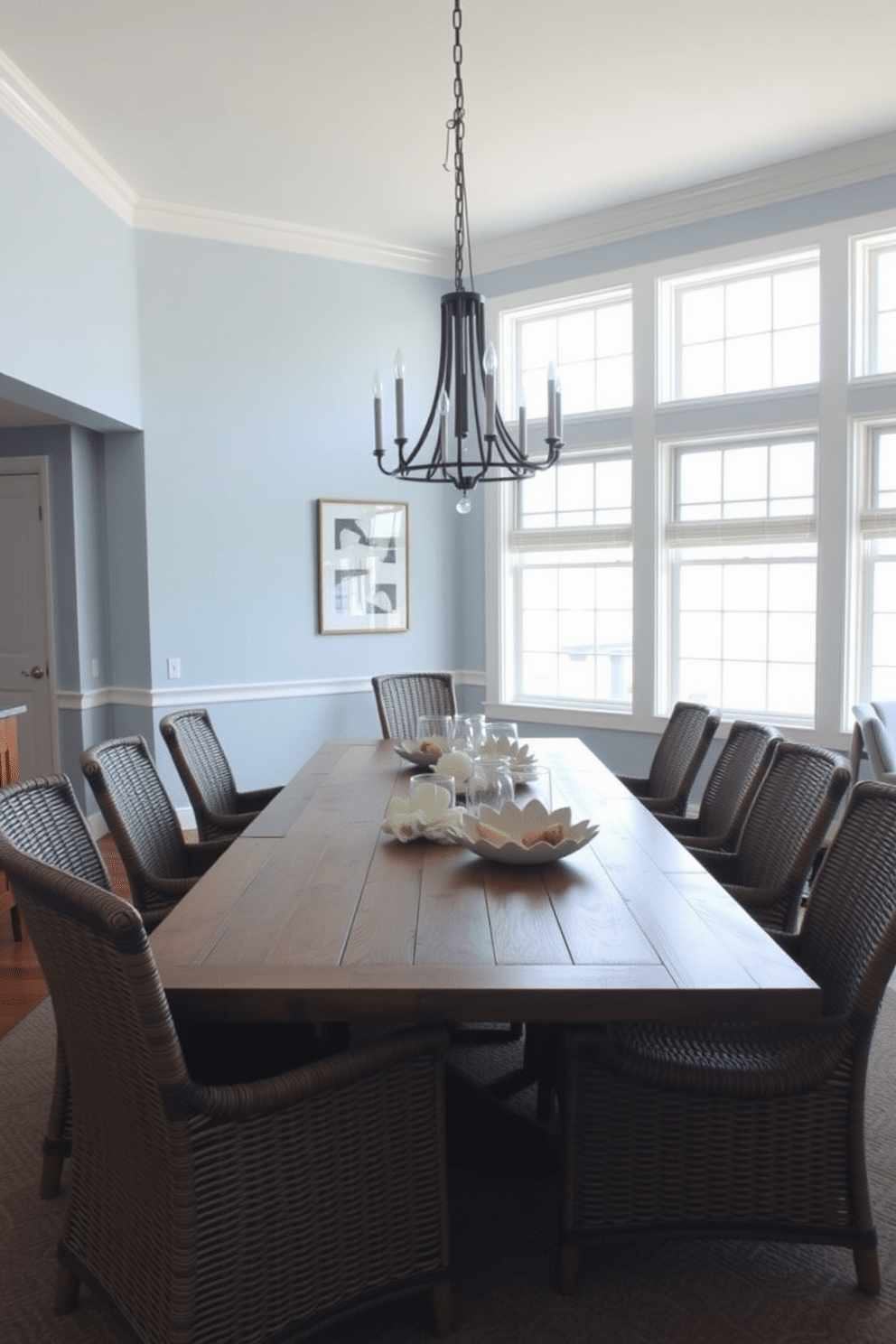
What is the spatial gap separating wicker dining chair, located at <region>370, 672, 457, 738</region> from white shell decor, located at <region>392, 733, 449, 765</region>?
3.87ft

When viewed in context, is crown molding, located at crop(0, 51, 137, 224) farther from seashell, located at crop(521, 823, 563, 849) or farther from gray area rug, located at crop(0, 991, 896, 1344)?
gray area rug, located at crop(0, 991, 896, 1344)

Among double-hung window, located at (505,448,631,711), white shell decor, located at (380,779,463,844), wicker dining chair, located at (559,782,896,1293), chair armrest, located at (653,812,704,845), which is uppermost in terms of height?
double-hung window, located at (505,448,631,711)

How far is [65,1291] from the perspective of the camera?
1.88 metres

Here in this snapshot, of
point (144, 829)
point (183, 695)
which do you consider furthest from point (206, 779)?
point (183, 695)

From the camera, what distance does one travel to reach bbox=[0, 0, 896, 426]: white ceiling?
3.55 meters

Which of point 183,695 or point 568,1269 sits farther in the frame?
point 183,695

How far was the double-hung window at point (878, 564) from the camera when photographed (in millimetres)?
4852

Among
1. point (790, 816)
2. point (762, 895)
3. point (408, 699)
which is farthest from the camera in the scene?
point (408, 699)

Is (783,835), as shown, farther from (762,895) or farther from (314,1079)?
(314,1079)

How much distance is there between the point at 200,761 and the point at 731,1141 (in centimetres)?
199

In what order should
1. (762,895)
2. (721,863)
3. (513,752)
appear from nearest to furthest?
(762,895), (721,863), (513,752)

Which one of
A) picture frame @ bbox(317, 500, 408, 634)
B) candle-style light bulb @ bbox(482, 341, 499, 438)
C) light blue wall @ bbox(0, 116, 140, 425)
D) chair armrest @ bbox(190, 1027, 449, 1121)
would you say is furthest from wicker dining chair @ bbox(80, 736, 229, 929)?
picture frame @ bbox(317, 500, 408, 634)

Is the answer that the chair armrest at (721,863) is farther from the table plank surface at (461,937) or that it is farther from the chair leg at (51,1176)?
the chair leg at (51,1176)

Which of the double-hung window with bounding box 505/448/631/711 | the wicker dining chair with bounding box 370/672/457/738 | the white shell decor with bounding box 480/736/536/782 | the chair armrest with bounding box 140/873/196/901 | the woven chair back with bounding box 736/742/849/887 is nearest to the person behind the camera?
the woven chair back with bounding box 736/742/849/887
